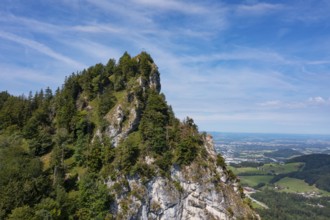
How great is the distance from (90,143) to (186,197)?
83.4 ft

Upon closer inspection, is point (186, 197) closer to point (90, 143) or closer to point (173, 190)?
point (173, 190)

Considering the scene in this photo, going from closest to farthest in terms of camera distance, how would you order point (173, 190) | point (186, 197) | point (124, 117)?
point (173, 190) → point (186, 197) → point (124, 117)

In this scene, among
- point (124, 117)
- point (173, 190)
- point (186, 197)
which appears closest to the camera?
point (173, 190)

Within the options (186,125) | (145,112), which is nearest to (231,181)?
(186,125)

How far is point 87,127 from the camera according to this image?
218 feet

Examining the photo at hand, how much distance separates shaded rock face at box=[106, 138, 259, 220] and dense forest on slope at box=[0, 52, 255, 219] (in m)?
1.30

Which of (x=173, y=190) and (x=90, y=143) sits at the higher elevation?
(x=90, y=143)

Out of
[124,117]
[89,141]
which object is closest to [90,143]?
[89,141]

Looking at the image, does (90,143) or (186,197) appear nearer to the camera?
(186,197)

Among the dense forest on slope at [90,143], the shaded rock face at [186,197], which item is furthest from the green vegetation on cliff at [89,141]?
the shaded rock face at [186,197]

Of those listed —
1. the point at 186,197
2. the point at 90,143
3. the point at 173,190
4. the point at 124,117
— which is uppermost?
the point at 124,117

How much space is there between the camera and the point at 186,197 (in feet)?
195

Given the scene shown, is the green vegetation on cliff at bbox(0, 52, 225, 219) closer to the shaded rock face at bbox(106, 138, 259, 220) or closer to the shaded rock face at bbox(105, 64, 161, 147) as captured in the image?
the shaded rock face at bbox(105, 64, 161, 147)

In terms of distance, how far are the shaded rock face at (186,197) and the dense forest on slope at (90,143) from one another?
4.25 feet
